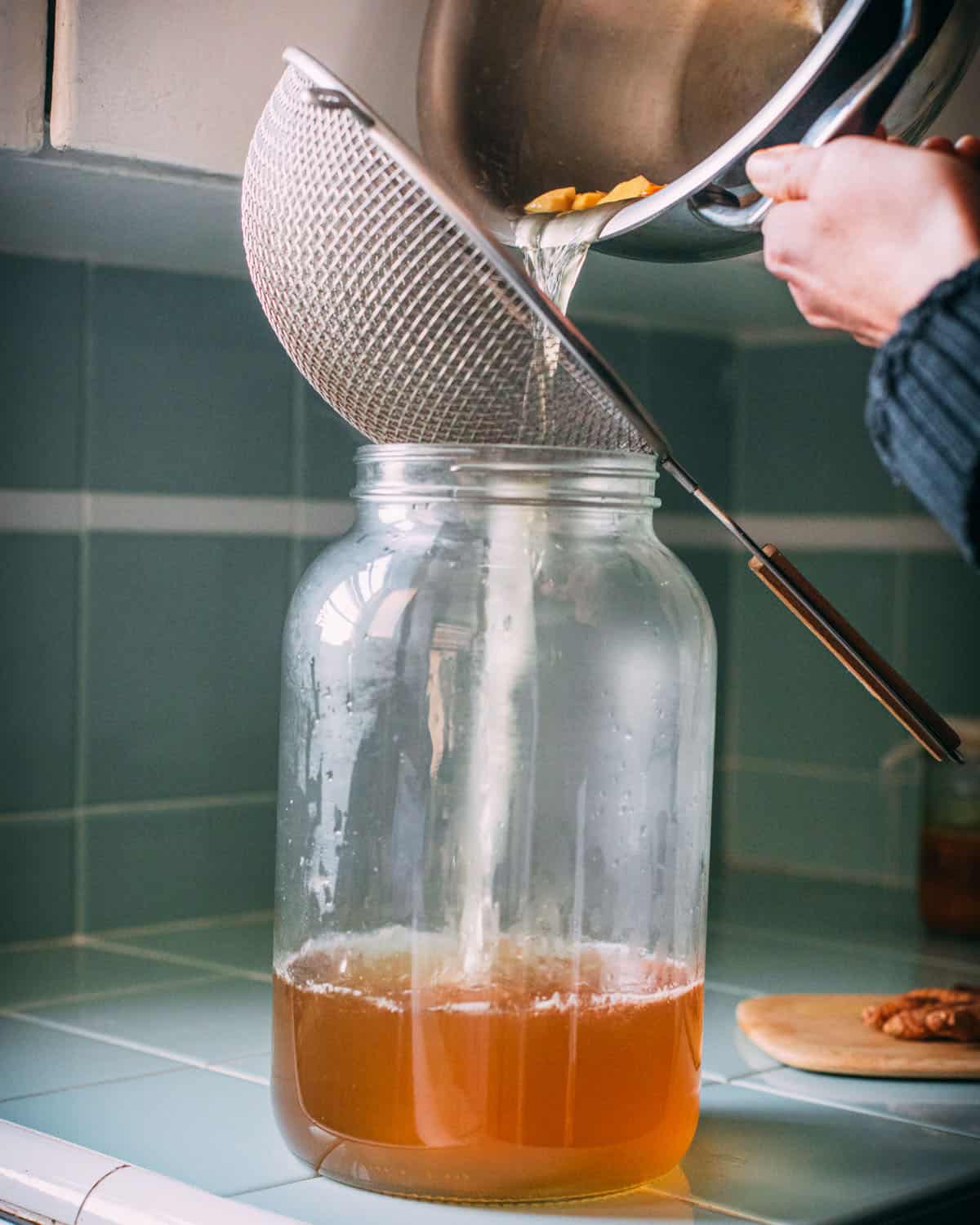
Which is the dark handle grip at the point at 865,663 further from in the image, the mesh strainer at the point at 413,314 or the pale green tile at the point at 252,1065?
the pale green tile at the point at 252,1065

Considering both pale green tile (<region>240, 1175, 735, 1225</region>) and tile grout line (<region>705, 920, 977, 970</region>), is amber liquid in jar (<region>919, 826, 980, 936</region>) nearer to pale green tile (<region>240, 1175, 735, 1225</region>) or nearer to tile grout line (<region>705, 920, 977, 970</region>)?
tile grout line (<region>705, 920, 977, 970</region>)

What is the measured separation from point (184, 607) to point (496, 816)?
513 millimetres

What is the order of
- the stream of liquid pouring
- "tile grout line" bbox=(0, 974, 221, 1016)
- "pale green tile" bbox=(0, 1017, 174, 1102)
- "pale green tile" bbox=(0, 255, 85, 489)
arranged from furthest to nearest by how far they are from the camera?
1. "pale green tile" bbox=(0, 255, 85, 489)
2. "tile grout line" bbox=(0, 974, 221, 1016)
3. "pale green tile" bbox=(0, 1017, 174, 1102)
4. the stream of liquid pouring

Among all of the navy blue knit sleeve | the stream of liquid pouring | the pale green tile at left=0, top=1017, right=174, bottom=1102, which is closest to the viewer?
the navy blue knit sleeve

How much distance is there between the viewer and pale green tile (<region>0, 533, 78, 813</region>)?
112cm

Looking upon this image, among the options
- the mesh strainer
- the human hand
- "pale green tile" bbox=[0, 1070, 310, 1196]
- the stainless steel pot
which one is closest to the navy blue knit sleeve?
the human hand

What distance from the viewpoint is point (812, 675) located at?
4.73 ft

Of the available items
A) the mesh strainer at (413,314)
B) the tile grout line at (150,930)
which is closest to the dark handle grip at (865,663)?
the mesh strainer at (413,314)

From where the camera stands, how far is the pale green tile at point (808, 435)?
1407 mm

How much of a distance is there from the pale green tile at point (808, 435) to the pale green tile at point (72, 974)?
65cm

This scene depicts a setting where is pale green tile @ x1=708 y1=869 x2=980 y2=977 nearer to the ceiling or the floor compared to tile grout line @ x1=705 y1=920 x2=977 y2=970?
nearer to the floor

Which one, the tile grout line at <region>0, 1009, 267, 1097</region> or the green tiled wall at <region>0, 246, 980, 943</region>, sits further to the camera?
the green tiled wall at <region>0, 246, 980, 943</region>

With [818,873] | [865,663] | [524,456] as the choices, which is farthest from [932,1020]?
[818,873]

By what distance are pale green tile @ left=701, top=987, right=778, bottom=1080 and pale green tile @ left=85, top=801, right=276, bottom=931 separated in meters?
0.37
